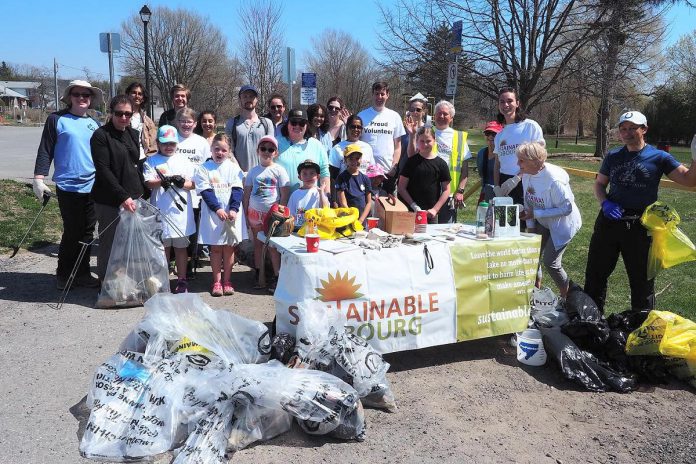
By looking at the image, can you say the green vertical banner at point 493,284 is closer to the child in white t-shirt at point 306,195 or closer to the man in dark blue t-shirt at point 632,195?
the man in dark blue t-shirt at point 632,195

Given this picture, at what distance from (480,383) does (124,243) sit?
3424 millimetres

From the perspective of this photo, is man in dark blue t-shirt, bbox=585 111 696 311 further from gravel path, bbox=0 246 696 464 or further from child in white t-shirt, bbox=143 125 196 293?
child in white t-shirt, bbox=143 125 196 293

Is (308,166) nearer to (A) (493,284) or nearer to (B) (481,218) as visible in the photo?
(B) (481,218)

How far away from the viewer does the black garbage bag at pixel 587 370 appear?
12.7 ft

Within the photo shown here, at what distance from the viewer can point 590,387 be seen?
3.88 m

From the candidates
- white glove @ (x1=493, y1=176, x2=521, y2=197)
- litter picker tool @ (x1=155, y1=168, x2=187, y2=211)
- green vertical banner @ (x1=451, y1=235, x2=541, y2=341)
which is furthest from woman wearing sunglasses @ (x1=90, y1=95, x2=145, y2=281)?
white glove @ (x1=493, y1=176, x2=521, y2=197)

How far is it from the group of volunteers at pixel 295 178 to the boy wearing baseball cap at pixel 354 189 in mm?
11

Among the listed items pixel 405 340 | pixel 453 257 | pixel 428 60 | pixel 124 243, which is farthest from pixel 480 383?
pixel 428 60

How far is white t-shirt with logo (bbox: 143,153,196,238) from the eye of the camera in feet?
17.6

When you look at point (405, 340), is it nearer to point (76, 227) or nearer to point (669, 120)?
point (76, 227)

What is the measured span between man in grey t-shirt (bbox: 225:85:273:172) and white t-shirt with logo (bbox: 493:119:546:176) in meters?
2.65

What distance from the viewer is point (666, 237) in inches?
171

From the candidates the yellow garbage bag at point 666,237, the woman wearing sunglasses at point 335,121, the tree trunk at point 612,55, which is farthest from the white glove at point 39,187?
the tree trunk at point 612,55

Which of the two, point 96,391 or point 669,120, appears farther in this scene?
point 669,120
